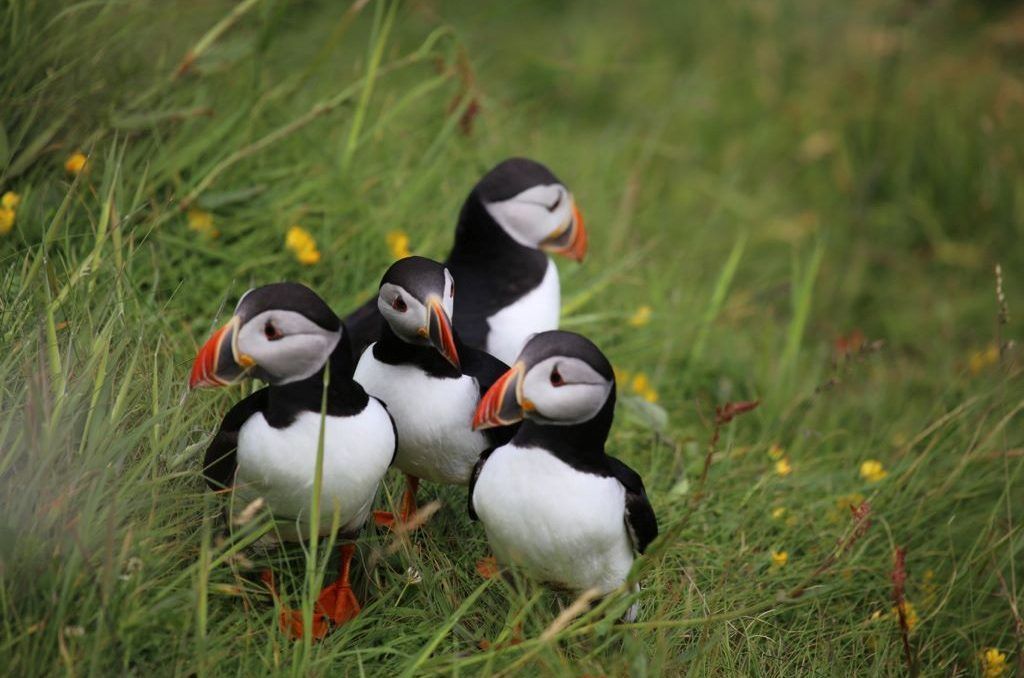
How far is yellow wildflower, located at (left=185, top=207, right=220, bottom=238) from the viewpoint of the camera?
3984mm

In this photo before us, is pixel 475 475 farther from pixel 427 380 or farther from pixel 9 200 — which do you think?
pixel 9 200

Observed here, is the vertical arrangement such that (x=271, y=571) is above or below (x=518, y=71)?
above

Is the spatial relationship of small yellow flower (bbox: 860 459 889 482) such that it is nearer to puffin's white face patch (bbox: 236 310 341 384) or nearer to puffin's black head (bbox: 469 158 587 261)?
puffin's black head (bbox: 469 158 587 261)

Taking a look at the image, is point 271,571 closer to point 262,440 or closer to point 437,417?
point 262,440

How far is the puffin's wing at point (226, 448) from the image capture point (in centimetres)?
271

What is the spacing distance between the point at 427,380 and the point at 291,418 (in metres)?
0.46

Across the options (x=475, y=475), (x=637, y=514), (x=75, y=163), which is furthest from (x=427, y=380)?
(x=75, y=163)

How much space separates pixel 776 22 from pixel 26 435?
5.50 metres

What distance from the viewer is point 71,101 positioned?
375cm

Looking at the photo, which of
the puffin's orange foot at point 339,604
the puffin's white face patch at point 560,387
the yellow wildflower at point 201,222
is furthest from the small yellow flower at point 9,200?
the puffin's white face patch at point 560,387

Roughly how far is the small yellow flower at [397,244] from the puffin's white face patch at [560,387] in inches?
64.6

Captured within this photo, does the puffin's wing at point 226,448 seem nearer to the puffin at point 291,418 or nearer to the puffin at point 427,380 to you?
the puffin at point 291,418

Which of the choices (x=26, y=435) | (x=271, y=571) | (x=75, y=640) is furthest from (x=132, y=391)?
(x=75, y=640)

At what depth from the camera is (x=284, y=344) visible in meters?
2.61
